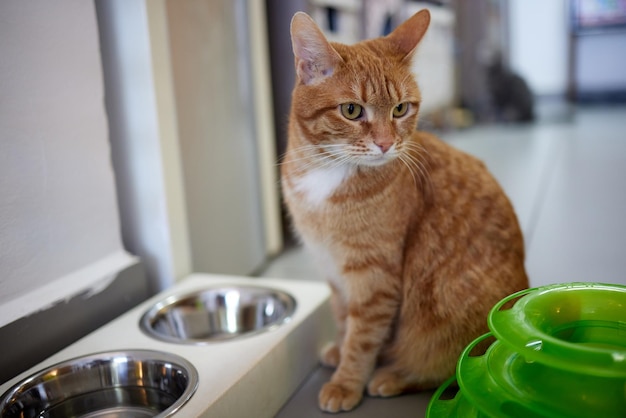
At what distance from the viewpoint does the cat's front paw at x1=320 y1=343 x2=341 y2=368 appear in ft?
4.45

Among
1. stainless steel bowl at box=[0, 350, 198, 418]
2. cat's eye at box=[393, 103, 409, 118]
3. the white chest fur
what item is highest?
cat's eye at box=[393, 103, 409, 118]

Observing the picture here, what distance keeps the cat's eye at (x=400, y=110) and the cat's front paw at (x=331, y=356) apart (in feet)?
1.85

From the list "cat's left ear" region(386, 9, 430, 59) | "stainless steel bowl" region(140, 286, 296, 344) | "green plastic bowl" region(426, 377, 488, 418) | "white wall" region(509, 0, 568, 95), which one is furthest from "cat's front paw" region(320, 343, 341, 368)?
"white wall" region(509, 0, 568, 95)

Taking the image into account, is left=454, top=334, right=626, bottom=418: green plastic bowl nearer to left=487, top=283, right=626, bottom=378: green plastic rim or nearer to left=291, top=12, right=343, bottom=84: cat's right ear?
left=487, top=283, right=626, bottom=378: green plastic rim

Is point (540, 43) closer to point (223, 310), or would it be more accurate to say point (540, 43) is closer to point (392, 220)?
point (392, 220)

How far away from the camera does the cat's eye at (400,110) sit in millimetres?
1123

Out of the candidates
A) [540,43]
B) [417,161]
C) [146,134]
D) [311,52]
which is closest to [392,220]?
[417,161]

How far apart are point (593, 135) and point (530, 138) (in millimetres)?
222

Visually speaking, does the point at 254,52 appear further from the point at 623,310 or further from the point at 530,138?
the point at 623,310

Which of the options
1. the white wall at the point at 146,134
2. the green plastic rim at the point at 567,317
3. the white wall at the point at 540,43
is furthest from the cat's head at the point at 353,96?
the white wall at the point at 540,43

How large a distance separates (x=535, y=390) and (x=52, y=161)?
101 cm

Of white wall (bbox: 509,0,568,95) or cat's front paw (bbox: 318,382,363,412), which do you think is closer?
cat's front paw (bbox: 318,382,363,412)

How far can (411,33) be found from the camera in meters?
1.15

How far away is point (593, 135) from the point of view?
185 cm
